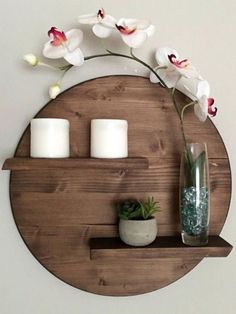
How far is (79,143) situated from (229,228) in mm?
392

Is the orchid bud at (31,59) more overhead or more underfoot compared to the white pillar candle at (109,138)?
more overhead

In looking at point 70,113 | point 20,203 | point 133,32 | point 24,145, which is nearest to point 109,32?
point 133,32

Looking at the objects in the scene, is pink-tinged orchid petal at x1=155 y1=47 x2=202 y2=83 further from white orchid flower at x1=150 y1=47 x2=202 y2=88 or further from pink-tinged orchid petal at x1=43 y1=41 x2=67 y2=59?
pink-tinged orchid petal at x1=43 y1=41 x2=67 y2=59

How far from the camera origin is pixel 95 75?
2.68ft

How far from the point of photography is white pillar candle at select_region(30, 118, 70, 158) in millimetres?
710

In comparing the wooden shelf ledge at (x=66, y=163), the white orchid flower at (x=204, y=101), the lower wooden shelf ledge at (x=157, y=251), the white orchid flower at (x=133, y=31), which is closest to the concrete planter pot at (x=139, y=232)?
the lower wooden shelf ledge at (x=157, y=251)

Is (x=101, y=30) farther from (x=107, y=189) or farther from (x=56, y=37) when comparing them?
(x=107, y=189)

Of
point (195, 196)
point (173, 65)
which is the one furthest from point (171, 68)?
point (195, 196)

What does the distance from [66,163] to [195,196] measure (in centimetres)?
27

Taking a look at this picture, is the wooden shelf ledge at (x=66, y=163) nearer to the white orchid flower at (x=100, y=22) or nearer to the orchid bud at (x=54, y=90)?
the orchid bud at (x=54, y=90)

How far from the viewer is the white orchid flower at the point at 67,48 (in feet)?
2.44

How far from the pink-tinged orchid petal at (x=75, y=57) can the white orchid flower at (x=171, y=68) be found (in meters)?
0.16

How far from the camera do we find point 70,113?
0.80 m

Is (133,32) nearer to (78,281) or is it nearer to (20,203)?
(20,203)
